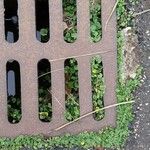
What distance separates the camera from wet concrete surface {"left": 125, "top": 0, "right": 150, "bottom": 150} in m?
2.19

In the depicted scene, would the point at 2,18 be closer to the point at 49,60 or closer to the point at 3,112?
the point at 49,60

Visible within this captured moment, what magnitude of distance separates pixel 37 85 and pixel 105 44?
1.10 ft


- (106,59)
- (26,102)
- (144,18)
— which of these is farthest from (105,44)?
(26,102)

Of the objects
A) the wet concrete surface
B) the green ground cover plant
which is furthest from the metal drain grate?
the wet concrete surface

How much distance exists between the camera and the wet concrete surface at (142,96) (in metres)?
2.19

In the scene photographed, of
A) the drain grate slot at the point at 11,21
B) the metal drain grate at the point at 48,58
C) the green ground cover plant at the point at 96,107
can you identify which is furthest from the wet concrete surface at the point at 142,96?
the drain grate slot at the point at 11,21

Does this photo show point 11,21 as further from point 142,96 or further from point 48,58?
point 142,96

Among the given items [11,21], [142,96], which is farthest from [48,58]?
[142,96]

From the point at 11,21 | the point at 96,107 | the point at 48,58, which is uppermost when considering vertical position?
the point at 11,21

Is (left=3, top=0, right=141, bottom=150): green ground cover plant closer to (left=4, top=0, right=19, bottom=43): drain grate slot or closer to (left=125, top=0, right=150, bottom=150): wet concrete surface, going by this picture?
(left=125, top=0, right=150, bottom=150): wet concrete surface

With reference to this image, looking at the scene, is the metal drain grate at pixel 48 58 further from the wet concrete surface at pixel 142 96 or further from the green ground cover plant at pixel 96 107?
the wet concrete surface at pixel 142 96

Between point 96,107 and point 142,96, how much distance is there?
214mm

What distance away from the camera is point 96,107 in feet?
7.07

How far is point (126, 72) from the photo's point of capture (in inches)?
86.4
